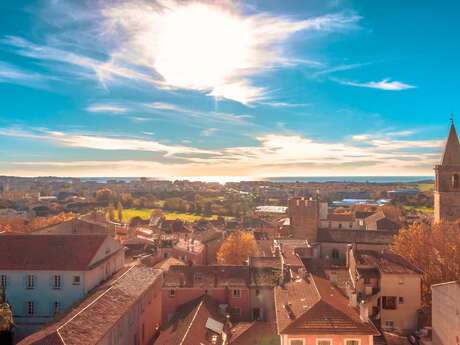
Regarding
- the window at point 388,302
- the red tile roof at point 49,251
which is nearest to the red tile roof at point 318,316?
the window at point 388,302

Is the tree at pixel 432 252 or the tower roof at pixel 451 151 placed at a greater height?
the tower roof at pixel 451 151

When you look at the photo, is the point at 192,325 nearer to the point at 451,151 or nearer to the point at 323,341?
the point at 323,341

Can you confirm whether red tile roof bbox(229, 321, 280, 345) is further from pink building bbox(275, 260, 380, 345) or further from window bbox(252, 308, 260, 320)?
window bbox(252, 308, 260, 320)

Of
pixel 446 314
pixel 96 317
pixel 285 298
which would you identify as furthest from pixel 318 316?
pixel 96 317

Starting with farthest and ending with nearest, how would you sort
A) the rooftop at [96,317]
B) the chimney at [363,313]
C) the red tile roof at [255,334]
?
the red tile roof at [255,334] → the chimney at [363,313] → the rooftop at [96,317]

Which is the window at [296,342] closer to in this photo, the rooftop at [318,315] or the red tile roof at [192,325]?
the rooftop at [318,315]

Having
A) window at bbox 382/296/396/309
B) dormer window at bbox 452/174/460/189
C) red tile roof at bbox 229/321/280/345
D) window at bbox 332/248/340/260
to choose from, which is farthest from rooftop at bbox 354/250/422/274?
dormer window at bbox 452/174/460/189

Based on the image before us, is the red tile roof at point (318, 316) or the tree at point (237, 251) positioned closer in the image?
the red tile roof at point (318, 316)
